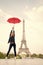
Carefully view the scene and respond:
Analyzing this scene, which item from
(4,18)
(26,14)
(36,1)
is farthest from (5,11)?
(36,1)

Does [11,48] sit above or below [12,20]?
below

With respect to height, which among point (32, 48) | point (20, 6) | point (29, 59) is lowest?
point (29, 59)

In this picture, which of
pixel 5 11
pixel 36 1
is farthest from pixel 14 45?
pixel 36 1

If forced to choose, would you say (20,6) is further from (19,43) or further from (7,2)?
(19,43)

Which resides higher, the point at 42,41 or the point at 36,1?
the point at 36,1

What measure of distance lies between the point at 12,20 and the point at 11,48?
0.44 metres

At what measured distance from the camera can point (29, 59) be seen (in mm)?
2545

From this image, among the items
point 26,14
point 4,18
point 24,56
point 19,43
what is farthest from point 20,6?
point 24,56

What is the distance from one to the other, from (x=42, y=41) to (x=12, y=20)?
0.58 meters

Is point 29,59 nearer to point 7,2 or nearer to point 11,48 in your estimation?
point 11,48

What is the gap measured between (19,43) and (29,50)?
0.63 feet

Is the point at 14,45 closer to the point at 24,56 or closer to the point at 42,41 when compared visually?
the point at 24,56

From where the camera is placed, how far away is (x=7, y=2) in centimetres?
267

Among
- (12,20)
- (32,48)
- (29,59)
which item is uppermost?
(12,20)
